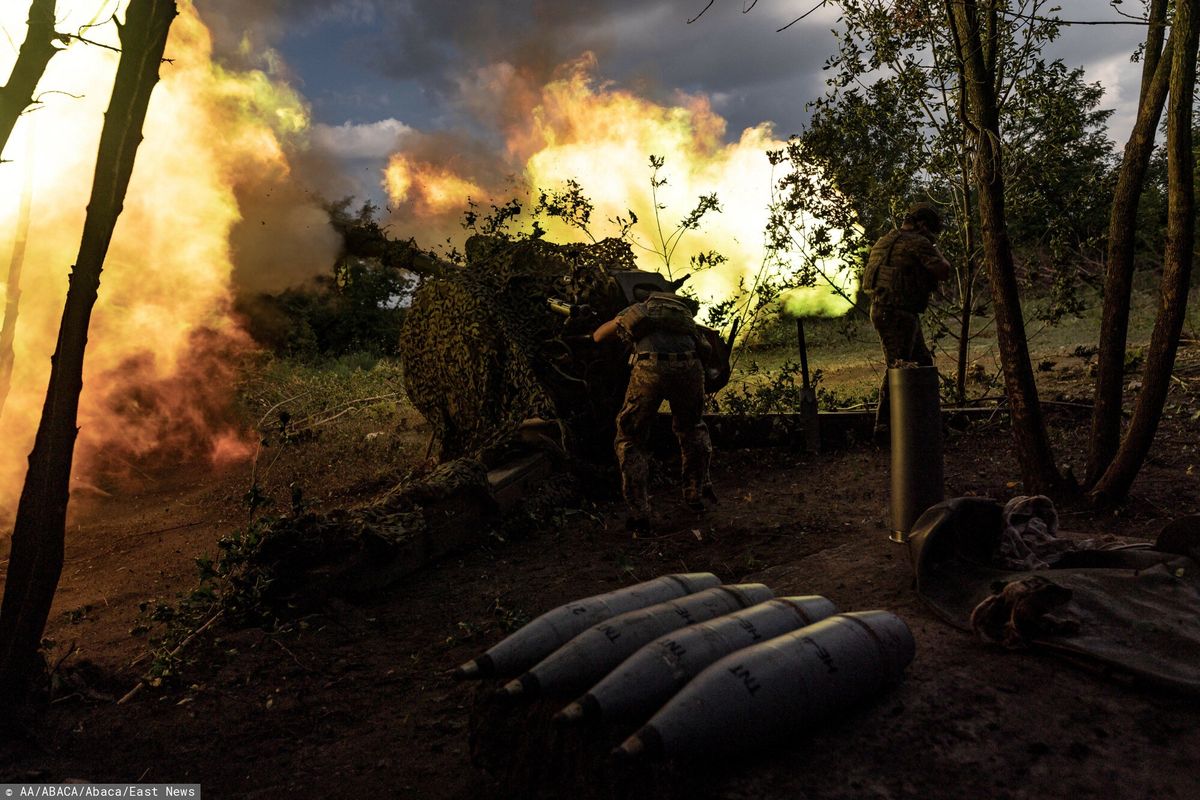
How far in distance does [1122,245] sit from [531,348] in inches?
228

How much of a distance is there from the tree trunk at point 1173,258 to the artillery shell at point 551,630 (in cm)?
475

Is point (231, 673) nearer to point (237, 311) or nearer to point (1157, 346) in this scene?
point (1157, 346)

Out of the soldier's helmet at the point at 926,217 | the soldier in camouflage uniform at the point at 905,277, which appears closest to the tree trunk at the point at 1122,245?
the soldier in camouflage uniform at the point at 905,277

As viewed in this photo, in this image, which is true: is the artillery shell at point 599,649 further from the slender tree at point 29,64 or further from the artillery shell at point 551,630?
the slender tree at point 29,64

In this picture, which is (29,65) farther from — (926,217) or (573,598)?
(926,217)

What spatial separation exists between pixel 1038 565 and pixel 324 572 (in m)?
4.74

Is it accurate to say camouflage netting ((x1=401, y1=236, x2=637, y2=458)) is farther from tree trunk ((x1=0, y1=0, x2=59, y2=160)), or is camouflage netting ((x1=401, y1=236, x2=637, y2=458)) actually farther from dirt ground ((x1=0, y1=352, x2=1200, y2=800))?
tree trunk ((x1=0, y1=0, x2=59, y2=160))

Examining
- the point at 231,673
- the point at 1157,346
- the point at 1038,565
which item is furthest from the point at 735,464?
the point at 231,673

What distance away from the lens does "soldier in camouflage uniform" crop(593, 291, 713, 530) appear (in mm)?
7402

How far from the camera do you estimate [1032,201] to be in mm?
Answer: 10508

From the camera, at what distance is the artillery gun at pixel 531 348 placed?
350 inches

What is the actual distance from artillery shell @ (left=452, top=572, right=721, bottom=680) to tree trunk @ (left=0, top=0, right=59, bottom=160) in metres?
4.88

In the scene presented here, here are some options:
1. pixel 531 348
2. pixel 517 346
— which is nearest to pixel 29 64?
pixel 517 346

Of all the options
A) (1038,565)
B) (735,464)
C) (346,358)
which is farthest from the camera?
(346,358)
